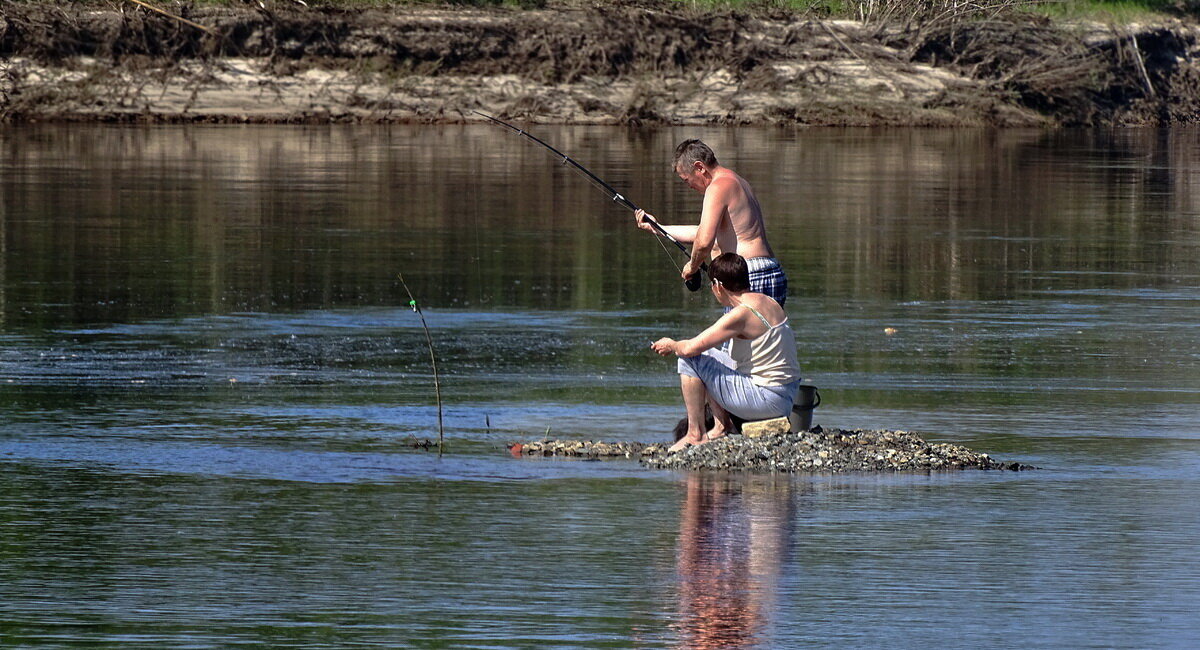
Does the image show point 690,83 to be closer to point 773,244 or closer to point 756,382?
point 773,244

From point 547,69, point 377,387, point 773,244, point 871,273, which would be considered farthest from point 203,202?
point 547,69

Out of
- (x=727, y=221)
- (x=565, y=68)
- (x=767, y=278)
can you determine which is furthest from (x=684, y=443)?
(x=565, y=68)

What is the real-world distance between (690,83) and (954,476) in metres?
33.2

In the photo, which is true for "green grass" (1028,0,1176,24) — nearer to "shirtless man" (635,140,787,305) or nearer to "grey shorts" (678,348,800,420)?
"shirtless man" (635,140,787,305)

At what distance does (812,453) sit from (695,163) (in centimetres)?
182

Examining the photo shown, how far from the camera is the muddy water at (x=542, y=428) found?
7.05m

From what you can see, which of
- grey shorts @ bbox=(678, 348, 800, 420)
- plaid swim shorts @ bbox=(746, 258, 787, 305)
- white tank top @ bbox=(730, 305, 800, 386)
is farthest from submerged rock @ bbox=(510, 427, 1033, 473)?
plaid swim shorts @ bbox=(746, 258, 787, 305)

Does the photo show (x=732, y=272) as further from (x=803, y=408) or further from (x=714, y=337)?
(x=803, y=408)

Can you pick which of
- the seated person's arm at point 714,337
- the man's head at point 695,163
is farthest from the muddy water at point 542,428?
the man's head at point 695,163

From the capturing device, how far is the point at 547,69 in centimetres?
4153

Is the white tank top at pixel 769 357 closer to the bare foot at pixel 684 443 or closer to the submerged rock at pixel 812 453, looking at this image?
the submerged rock at pixel 812 453

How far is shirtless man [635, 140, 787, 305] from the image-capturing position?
10594 millimetres

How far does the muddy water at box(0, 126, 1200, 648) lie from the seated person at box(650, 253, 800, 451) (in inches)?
20.6

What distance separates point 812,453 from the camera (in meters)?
9.57
